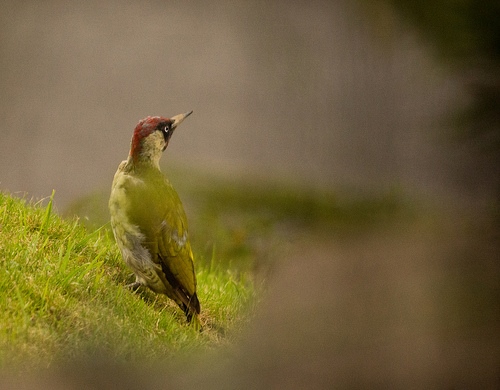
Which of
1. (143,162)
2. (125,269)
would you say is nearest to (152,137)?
(143,162)

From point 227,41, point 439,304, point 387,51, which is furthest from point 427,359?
point 227,41

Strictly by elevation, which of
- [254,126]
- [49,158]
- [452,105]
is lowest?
[49,158]

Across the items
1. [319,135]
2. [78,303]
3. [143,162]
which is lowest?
[78,303]

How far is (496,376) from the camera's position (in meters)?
0.59

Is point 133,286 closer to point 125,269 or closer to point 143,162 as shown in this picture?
point 125,269

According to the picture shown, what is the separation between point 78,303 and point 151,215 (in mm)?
155

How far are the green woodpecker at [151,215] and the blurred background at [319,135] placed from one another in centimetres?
2

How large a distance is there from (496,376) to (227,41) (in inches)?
18.8

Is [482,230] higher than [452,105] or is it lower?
lower

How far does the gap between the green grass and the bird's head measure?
115 millimetres

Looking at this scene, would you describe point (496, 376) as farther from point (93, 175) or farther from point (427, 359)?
point (93, 175)

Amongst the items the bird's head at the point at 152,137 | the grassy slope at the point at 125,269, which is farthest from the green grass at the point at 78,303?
the bird's head at the point at 152,137

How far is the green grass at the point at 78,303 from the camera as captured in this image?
594 mm

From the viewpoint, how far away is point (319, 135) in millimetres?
688
